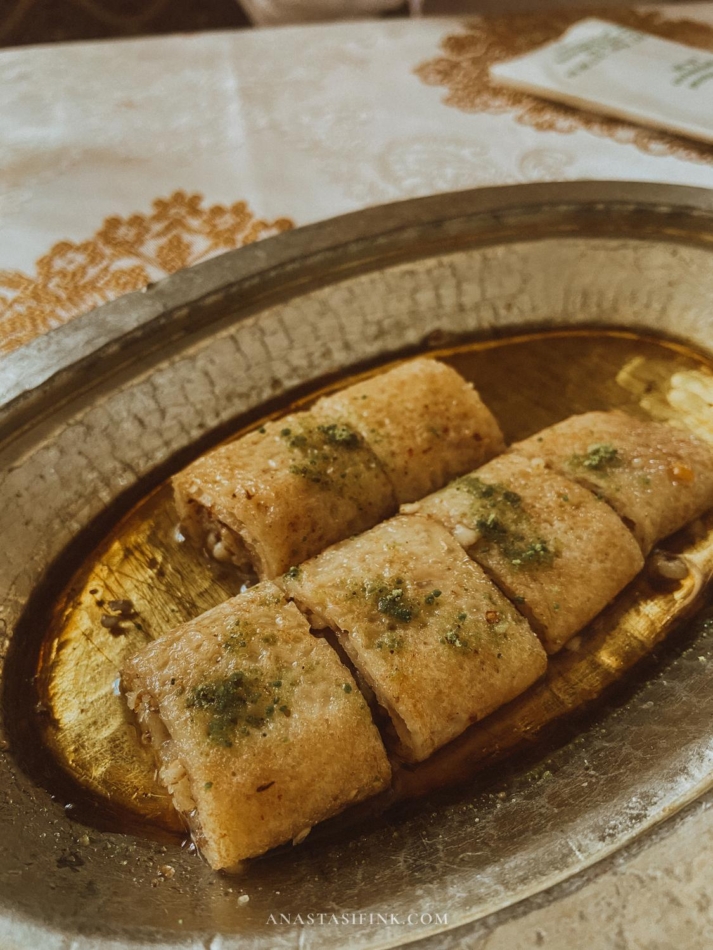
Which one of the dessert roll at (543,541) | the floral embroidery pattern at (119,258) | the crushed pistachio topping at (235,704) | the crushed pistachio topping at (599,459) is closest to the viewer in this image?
the crushed pistachio topping at (235,704)

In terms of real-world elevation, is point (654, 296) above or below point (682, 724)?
above

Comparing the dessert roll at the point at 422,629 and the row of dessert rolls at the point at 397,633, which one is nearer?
the row of dessert rolls at the point at 397,633

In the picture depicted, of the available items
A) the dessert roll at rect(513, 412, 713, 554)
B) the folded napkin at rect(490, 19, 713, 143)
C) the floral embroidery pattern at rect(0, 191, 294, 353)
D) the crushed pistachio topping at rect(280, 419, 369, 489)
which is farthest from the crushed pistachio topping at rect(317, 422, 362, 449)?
the folded napkin at rect(490, 19, 713, 143)

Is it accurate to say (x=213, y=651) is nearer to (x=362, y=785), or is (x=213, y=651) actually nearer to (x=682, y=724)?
(x=362, y=785)

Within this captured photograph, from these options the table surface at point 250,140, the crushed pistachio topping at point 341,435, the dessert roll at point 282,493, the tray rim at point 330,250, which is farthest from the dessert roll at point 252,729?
the table surface at point 250,140

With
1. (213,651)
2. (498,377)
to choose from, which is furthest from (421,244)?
(213,651)

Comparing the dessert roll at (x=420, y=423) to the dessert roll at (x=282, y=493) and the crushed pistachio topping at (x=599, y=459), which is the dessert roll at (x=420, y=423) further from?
the crushed pistachio topping at (x=599, y=459)

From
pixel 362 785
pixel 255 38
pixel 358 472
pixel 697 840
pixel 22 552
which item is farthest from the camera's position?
pixel 255 38
